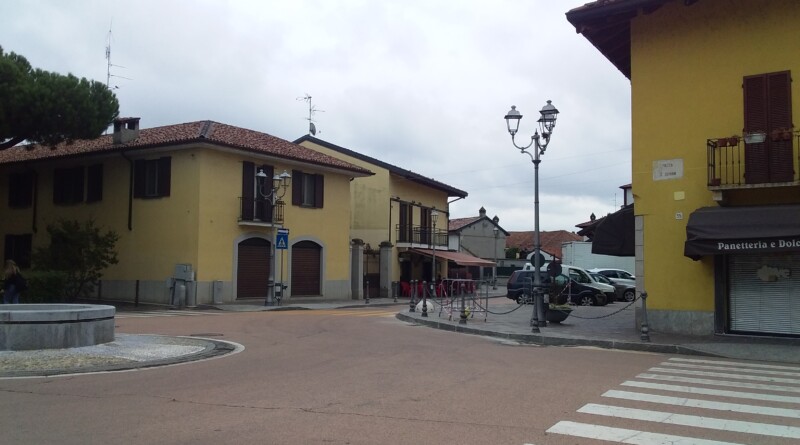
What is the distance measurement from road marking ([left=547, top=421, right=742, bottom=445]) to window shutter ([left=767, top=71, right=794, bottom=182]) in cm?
969

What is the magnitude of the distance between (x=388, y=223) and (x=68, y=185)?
17845 millimetres

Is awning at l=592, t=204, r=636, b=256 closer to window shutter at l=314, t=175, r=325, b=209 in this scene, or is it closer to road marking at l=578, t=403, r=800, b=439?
road marking at l=578, t=403, r=800, b=439

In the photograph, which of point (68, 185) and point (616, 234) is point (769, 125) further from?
point (68, 185)

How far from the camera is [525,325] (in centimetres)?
1795

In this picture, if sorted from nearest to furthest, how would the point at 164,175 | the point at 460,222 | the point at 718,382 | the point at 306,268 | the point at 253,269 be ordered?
the point at 718,382 < the point at 164,175 < the point at 253,269 < the point at 306,268 < the point at 460,222

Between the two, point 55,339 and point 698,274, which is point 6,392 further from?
point 698,274

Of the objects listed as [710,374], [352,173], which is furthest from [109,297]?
[710,374]

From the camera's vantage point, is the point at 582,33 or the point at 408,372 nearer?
the point at 408,372

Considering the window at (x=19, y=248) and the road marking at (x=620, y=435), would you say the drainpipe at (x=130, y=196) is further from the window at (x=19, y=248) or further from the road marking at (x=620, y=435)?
the road marking at (x=620, y=435)

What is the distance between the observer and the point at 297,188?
31.7 m

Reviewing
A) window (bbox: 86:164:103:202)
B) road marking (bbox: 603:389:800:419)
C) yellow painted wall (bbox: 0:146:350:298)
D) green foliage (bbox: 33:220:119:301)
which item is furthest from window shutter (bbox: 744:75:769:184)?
window (bbox: 86:164:103:202)

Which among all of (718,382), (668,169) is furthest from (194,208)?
(718,382)

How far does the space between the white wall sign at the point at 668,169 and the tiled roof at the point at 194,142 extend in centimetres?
1776

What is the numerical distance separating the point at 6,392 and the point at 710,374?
32.9 feet
